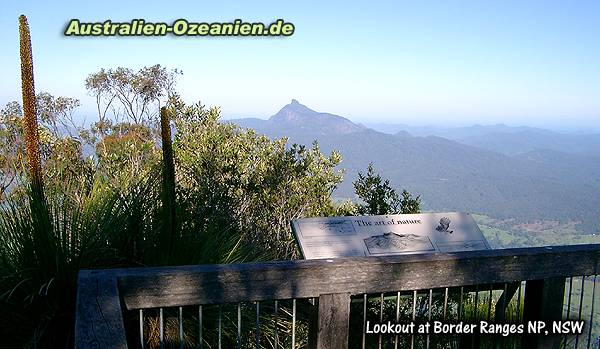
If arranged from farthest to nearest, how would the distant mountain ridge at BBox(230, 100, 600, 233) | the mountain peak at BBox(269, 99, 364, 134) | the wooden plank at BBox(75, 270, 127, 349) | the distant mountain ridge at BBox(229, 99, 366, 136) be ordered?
the mountain peak at BBox(269, 99, 364, 134)
the distant mountain ridge at BBox(230, 100, 600, 233)
the distant mountain ridge at BBox(229, 99, 366, 136)
the wooden plank at BBox(75, 270, 127, 349)

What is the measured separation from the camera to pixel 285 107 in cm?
12206

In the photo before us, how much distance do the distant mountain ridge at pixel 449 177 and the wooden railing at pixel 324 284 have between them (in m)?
97.8

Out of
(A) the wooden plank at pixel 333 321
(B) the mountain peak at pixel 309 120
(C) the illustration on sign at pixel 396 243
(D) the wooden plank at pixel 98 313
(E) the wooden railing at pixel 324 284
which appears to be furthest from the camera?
(B) the mountain peak at pixel 309 120

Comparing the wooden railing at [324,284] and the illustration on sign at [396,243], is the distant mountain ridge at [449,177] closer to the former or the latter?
the illustration on sign at [396,243]

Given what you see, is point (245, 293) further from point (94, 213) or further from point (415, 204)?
point (415, 204)

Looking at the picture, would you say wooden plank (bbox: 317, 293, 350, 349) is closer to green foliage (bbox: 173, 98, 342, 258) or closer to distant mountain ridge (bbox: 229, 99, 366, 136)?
green foliage (bbox: 173, 98, 342, 258)

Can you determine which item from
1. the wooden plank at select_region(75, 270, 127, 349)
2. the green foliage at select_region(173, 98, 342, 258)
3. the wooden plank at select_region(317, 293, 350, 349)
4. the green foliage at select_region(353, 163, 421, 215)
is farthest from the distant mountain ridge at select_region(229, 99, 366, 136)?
the wooden plank at select_region(75, 270, 127, 349)

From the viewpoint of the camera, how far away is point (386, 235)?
3.28m

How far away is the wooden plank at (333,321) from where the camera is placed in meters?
1.76

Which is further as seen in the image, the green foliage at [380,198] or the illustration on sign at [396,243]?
the green foliage at [380,198]

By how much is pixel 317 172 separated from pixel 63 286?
5932mm

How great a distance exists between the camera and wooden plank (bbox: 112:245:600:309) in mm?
1591

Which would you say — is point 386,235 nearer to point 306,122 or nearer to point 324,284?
point 324,284

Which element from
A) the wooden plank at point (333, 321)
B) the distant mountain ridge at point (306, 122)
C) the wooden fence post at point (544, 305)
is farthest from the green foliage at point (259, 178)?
the distant mountain ridge at point (306, 122)
